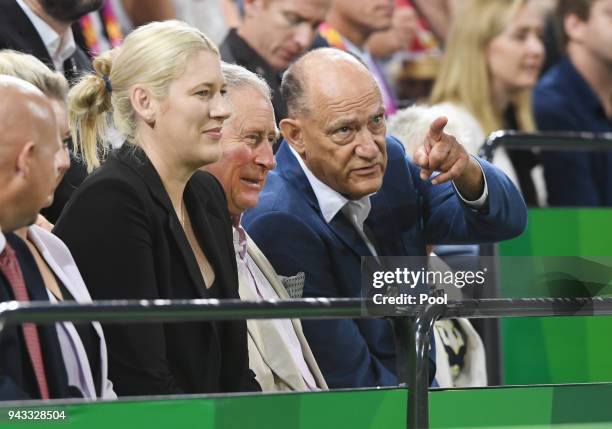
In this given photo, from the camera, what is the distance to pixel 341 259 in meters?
3.60

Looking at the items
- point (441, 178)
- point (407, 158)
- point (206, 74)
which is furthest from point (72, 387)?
point (407, 158)

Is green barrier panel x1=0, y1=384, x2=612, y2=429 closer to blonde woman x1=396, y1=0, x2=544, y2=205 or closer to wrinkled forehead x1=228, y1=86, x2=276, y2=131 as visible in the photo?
wrinkled forehead x1=228, y1=86, x2=276, y2=131

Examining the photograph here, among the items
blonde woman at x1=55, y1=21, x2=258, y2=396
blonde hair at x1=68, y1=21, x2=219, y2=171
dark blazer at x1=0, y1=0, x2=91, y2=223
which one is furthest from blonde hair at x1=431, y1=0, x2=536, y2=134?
blonde hair at x1=68, y1=21, x2=219, y2=171

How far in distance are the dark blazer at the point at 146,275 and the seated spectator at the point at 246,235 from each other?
0.13 meters

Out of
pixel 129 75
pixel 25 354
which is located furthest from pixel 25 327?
pixel 129 75

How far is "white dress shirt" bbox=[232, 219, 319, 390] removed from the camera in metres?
3.35

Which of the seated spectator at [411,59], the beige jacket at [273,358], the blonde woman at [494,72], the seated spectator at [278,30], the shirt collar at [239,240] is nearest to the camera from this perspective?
the beige jacket at [273,358]

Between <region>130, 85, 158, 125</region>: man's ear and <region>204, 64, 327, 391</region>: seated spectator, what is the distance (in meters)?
0.40

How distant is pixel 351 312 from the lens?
8.84 feet

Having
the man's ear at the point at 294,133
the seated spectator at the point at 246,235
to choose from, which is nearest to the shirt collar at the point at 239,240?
the seated spectator at the point at 246,235

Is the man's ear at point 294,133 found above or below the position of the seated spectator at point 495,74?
below

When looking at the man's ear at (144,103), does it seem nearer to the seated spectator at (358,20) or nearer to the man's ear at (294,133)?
the man's ear at (294,133)

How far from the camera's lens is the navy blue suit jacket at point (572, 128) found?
598cm

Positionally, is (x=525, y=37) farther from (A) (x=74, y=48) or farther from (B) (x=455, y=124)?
(A) (x=74, y=48)
